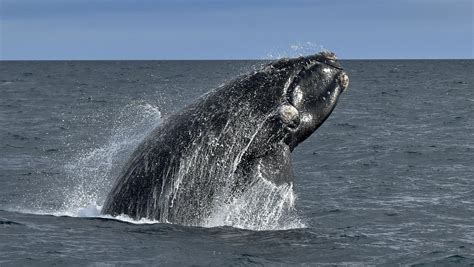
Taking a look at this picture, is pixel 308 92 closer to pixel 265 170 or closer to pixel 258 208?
pixel 265 170

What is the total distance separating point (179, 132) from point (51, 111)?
3606 centimetres

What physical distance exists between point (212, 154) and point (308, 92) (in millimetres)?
1811

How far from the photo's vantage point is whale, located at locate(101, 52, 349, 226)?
12148mm

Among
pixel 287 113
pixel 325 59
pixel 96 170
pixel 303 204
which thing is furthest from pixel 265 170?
pixel 96 170

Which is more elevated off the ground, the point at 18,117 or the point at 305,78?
the point at 18,117

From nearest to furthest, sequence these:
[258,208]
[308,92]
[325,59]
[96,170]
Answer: [308,92] < [258,208] < [325,59] < [96,170]

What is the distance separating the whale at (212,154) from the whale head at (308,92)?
0.07 ft

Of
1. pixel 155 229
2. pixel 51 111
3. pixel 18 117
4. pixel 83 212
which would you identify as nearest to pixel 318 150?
pixel 83 212

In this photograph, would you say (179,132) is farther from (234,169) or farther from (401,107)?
(401,107)

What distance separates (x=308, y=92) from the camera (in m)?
12.9

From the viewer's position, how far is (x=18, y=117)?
42156mm

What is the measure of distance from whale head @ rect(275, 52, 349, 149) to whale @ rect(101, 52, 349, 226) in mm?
22

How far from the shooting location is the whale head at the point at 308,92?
12.7m

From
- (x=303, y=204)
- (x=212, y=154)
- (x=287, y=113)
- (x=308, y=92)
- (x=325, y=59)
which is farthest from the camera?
(x=303, y=204)
